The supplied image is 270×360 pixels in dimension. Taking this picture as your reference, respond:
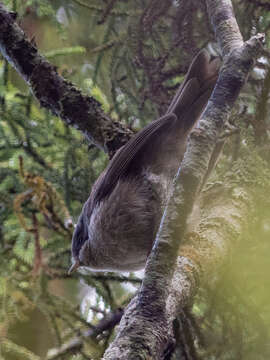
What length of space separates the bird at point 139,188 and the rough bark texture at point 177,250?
87 centimetres

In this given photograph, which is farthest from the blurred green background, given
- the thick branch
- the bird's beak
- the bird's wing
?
the bird's wing

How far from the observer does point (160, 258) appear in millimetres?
1637

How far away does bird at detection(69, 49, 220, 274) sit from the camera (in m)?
3.42

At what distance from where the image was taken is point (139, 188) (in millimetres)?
3586

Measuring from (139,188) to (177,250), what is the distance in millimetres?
1953

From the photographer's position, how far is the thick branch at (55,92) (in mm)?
3225

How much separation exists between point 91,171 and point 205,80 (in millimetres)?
1280

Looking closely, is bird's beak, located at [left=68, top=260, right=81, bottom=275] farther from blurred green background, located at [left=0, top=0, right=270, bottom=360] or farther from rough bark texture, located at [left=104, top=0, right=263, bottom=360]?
rough bark texture, located at [left=104, top=0, right=263, bottom=360]

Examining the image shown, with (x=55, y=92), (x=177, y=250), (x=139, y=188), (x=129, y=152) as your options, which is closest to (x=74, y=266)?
(x=139, y=188)

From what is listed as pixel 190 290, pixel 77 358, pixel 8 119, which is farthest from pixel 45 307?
pixel 8 119

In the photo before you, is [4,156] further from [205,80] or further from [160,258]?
[160,258]

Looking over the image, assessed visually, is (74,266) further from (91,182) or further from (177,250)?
(177,250)

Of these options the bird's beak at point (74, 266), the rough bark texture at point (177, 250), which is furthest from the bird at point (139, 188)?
the rough bark texture at point (177, 250)

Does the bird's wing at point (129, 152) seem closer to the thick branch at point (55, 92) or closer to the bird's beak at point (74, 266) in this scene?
the thick branch at point (55, 92)
